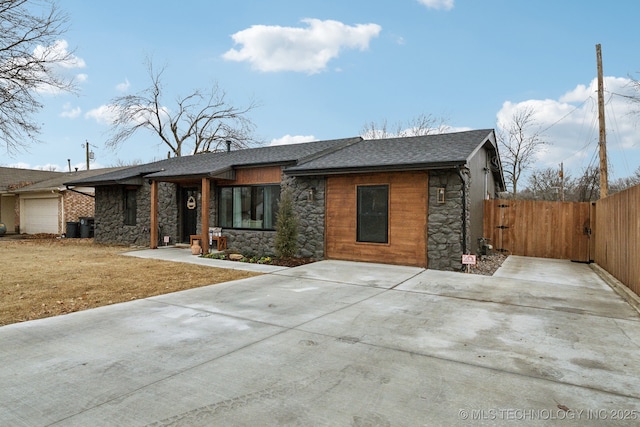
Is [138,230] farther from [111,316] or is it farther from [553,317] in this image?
[553,317]

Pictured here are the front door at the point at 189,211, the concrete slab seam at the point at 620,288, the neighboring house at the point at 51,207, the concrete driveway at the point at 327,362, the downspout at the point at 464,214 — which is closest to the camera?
the concrete driveway at the point at 327,362

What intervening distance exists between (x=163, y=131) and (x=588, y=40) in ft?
87.8

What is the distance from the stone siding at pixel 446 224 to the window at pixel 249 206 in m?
4.47

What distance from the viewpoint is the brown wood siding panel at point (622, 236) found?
17.2 feet

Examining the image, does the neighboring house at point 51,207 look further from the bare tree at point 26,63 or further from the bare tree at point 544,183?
the bare tree at point 544,183

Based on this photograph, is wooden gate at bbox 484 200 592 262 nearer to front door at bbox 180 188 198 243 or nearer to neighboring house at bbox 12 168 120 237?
front door at bbox 180 188 198 243

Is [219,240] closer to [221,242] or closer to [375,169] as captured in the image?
[221,242]

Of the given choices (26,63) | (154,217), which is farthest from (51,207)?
(154,217)

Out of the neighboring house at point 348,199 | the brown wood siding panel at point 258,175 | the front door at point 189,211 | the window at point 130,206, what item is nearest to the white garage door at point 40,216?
the neighboring house at point 348,199

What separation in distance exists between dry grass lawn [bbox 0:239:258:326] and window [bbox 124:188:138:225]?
3.56 meters

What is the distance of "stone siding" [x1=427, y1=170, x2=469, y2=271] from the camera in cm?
759

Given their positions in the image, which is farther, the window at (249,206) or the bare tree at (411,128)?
the bare tree at (411,128)

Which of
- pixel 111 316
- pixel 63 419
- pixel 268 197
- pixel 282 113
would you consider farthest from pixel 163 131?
pixel 63 419

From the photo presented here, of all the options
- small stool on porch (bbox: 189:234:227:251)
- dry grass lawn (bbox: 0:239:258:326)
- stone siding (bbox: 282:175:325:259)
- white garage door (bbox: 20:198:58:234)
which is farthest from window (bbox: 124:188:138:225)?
white garage door (bbox: 20:198:58:234)
